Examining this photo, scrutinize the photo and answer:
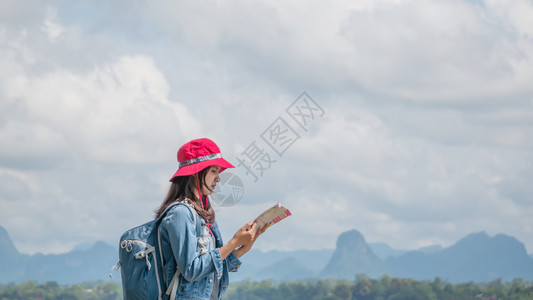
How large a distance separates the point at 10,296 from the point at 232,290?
50.2 meters

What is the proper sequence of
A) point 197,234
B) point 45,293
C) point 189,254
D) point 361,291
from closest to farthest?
point 189,254, point 197,234, point 361,291, point 45,293

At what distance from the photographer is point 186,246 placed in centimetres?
414

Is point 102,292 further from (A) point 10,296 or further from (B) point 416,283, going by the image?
(B) point 416,283

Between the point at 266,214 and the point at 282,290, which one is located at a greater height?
the point at 282,290

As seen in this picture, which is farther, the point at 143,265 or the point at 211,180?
the point at 211,180

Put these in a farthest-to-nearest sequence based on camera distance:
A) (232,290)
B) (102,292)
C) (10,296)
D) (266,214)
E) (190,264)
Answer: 1. (232,290)
2. (102,292)
3. (10,296)
4. (266,214)
5. (190,264)

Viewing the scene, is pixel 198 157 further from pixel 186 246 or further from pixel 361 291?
pixel 361 291

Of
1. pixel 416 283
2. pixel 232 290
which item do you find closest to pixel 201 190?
pixel 416 283

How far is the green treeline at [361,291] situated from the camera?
111231 mm

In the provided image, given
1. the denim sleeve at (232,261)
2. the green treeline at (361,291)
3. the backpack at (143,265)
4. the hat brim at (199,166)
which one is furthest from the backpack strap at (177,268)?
the green treeline at (361,291)

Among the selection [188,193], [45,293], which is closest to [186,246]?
[188,193]

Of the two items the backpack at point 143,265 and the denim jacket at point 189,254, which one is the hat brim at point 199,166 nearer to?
the denim jacket at point 189,254

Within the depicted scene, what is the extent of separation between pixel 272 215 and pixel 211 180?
42cm

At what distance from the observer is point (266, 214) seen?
4.42 metres
